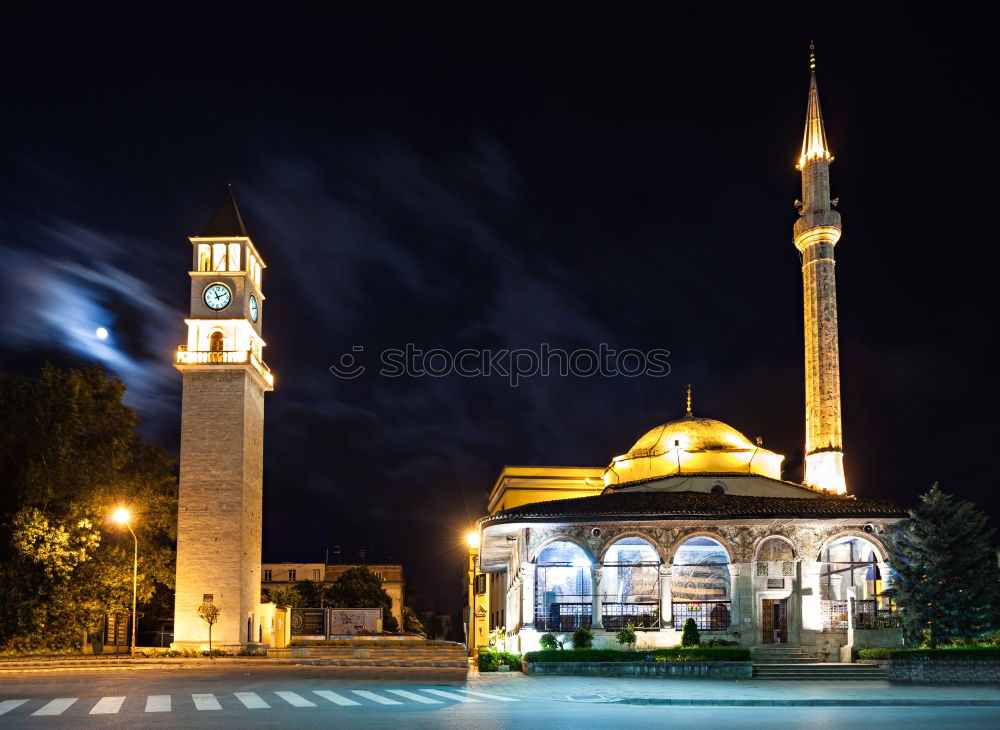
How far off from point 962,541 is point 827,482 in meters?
16.8

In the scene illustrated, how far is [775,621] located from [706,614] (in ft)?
14.6

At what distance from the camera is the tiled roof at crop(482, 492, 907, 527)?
34875 mm

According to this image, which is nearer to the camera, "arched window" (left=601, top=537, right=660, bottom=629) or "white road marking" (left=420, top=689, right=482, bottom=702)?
"white road marking" (left=420, top=689, right=482, bottom=702)

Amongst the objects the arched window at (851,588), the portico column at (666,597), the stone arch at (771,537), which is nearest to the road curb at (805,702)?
the arched window at (851,588)

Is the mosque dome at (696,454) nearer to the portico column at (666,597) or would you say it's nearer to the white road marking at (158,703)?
the portico column at (666,597)

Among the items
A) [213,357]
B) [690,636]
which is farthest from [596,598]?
[213,357]

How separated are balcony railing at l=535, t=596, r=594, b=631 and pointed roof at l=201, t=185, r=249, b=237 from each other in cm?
2205

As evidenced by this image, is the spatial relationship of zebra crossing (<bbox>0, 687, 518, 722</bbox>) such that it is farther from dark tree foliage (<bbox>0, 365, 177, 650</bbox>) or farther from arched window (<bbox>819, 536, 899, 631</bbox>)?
dark tree foliage (<bbox>0, 365, 177, 650</bbox>)

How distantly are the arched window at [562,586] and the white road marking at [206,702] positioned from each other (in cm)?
1854

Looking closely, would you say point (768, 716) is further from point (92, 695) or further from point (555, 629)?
point (555, 629)

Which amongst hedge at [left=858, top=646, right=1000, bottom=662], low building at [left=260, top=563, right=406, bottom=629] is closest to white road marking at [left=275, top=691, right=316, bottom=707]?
hedge at [left=858, top=646, right=1000, bottom=662]

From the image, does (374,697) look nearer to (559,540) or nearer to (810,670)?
(810,670)

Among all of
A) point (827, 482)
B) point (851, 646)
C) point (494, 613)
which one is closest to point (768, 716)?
point (851, 646)

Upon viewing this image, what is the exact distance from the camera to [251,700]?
18.5 m
